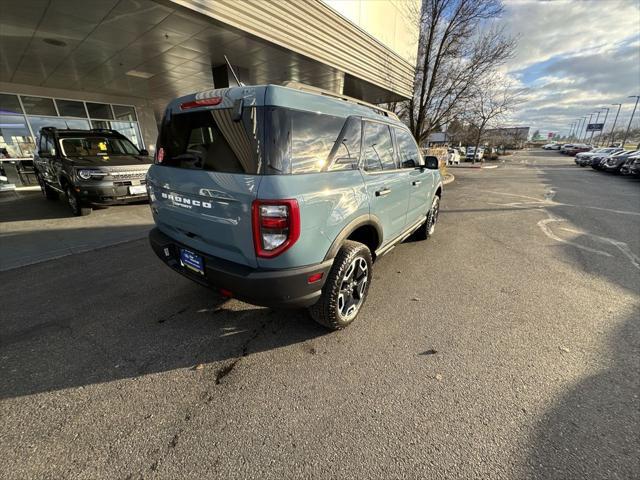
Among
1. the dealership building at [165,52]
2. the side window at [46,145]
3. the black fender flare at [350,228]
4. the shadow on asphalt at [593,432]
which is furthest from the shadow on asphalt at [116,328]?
the dealership building at [165,52]

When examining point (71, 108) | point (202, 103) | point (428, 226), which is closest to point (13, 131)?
point (71, 108)

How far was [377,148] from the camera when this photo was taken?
9.93 ft

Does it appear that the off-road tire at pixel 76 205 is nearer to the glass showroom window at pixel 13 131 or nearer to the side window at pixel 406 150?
the side window at pixel 406 150

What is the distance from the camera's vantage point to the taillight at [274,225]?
6.24ft

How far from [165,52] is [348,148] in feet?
25.0

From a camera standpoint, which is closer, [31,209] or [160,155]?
[160,155]

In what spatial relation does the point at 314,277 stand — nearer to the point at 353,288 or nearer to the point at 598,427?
the point at 353,288

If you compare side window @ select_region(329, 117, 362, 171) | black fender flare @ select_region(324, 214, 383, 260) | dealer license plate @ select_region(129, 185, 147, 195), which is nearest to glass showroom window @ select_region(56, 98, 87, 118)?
dealer license plate @ select_region(129, 185, 147, 195)

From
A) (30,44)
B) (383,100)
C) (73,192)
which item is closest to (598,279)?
(73,192)

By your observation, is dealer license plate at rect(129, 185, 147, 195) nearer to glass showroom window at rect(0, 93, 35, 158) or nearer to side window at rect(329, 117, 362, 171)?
side window at rect(329, 117, 362, 171)

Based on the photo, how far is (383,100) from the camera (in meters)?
14.4

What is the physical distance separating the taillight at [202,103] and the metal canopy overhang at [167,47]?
414 centimetres

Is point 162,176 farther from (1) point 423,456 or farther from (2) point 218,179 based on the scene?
(1) point 423,456

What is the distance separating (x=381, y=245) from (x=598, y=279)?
3.18 m
